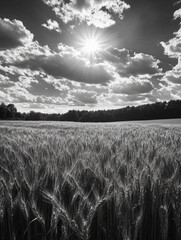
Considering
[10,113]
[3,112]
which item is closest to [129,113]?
[10,113]

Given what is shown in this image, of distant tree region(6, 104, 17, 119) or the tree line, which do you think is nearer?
the tree line

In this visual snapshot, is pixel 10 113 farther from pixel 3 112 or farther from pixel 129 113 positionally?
pixel 129 113

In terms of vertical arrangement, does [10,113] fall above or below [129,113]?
above

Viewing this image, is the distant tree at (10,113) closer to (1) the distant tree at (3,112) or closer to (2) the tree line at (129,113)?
(2) the tree line at (129,113)

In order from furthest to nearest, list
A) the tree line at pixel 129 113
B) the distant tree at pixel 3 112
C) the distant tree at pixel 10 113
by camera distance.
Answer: the distant tree at pixel 10 113, the distant tree at pixel 3 112, the tree line at pixel 129 113

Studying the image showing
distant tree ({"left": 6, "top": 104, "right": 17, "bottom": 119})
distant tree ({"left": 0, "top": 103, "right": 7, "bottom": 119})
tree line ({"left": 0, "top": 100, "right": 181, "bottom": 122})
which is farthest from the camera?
distant tree ({"left": 6, "top": 104, "right": 17, "bottom": 119})

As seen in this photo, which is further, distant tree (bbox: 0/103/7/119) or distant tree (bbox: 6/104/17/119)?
distant tree (bbox: 6/104/17/119)

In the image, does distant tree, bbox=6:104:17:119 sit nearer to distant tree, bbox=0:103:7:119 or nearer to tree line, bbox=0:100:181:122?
tree line, bbox=0:100:181:122

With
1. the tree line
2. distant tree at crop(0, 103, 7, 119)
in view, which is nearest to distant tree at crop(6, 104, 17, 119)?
the tree line

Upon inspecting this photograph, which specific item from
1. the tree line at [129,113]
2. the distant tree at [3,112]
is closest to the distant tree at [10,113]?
the tree line at [129,113]

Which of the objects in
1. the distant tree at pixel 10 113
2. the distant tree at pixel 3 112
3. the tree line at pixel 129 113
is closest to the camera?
the tree line at pixel 129 113

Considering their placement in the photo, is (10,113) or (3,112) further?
(10,113)

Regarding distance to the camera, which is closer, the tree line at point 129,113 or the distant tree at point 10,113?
the tree line at point 129,113

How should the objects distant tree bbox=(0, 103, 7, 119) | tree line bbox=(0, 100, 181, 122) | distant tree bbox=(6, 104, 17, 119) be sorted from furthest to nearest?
distant tree bbox=(6, 104, 17, 119)
distant tree bbox=(0, 103, 7, 119)
tree line bbox=(0, 100, 181, 122)
